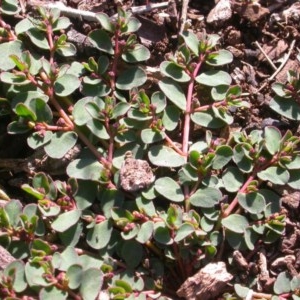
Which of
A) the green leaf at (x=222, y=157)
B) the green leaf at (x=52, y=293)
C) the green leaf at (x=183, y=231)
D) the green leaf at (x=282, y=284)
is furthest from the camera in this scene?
the green leaf at (x=222, y=157)

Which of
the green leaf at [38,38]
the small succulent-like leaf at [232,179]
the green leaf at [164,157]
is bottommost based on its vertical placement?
the small succulent-like leaf at [232,179]

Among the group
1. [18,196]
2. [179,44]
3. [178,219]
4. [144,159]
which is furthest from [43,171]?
[179,44]

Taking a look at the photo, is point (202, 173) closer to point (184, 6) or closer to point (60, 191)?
point (60, 191)

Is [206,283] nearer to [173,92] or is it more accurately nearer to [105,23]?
[173,92]

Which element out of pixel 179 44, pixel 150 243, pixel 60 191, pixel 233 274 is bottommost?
pixel 233 274

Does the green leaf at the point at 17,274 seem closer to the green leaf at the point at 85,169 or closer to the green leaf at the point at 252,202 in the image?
the green leaf at the point at 85,169

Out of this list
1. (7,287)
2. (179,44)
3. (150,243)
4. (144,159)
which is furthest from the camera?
(179,44)

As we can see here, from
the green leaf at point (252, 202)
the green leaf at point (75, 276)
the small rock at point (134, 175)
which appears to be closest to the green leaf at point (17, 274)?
the green leaf at point (75, 276)
